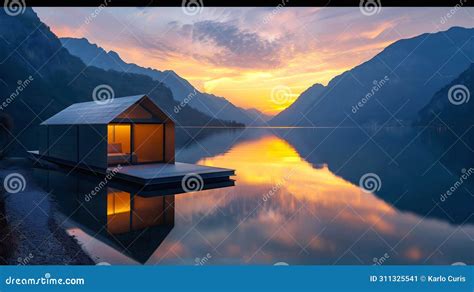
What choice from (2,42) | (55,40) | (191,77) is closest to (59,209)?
(191,77)

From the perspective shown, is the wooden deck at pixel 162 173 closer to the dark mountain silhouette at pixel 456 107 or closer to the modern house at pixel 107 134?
the modern house at pixel 107 134

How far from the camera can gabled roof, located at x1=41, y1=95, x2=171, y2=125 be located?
50.4 ft

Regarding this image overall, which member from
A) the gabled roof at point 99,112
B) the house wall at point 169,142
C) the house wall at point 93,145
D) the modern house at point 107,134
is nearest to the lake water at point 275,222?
the house wall at point 93,145

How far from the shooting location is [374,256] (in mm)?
7246

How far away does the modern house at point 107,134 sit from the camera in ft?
50.6

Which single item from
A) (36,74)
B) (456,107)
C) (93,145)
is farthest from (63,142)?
(456,107)

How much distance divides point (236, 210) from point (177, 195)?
8.97 feet

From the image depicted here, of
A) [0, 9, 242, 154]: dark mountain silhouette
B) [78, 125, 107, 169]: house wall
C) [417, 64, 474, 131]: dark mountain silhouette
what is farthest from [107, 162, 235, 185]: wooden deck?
[417, 64, 474, 131]: dark mountain silhouette

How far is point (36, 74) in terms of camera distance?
297 feet

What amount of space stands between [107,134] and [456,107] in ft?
349

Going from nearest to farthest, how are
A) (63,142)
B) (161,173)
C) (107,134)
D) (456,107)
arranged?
(161,173) → (107,134) → (63,142) → (456,107)

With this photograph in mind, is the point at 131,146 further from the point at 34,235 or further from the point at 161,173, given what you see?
the point at 34,235

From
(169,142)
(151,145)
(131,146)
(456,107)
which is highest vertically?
(456,107)

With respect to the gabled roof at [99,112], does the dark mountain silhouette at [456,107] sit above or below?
above
